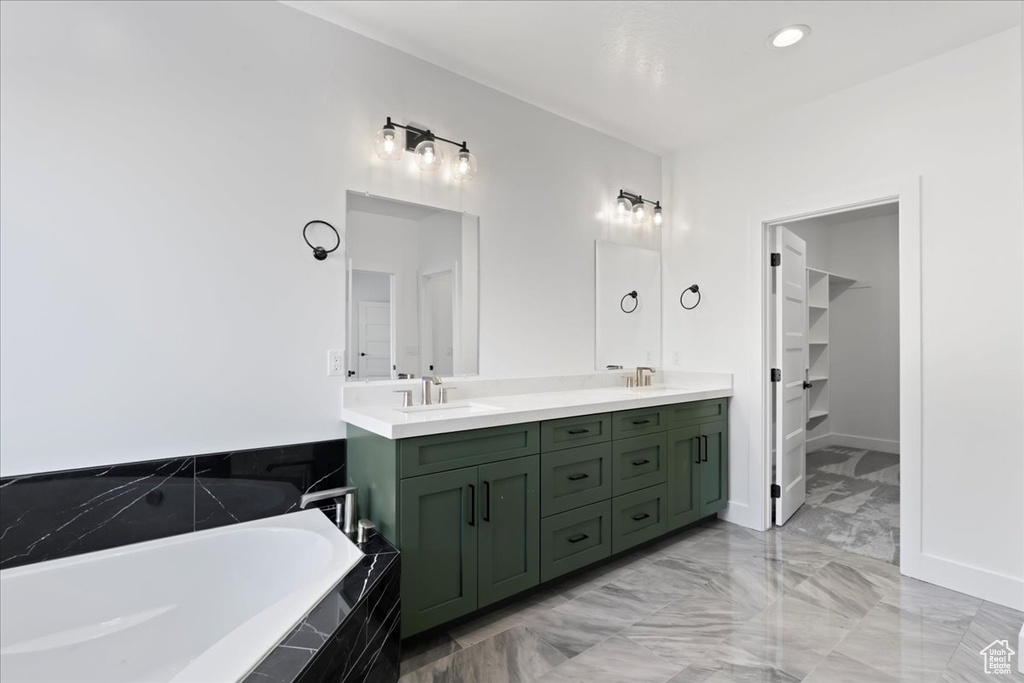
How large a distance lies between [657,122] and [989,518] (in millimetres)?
2735

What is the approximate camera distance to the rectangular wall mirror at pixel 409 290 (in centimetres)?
229

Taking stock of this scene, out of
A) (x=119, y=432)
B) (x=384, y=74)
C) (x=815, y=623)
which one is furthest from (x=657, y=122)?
(x=119, y=432)

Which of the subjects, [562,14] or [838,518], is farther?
[838,518]

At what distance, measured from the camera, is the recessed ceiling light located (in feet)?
7.32

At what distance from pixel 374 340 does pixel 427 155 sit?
94 cm

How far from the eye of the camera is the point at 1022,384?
219 centimetres

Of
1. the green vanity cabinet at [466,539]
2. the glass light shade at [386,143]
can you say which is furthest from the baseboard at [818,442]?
the glass light shade at [386,143]

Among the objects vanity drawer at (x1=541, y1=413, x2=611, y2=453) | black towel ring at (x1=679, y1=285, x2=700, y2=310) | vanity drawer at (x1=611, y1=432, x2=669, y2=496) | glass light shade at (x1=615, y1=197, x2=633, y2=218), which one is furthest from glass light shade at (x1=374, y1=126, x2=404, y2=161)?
black towel ring at (x1=679, y1=285, x2=700, y2=310)

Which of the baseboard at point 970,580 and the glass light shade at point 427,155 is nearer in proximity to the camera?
the baseboard at point 970,580

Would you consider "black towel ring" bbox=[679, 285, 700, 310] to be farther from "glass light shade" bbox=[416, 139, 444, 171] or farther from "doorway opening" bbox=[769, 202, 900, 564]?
"glass light shade" bbox=[416, 139, 444, 171]

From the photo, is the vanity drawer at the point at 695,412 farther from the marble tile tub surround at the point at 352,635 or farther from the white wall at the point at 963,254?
the marble tile tub surround at the point at 352,635

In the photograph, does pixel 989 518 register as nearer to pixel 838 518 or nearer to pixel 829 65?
pixel 838 518

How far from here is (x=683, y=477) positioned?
295 centimetres

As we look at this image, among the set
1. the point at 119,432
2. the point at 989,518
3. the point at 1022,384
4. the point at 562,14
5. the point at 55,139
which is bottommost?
the point at 989,518
